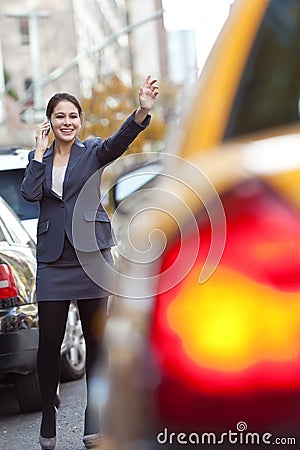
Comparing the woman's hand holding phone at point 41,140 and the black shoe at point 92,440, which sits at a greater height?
the woman's hand holding phone at point 41,140

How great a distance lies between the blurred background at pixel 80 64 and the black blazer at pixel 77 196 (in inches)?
879

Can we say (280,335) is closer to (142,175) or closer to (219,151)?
(219,151)

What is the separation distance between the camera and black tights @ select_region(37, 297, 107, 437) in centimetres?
552

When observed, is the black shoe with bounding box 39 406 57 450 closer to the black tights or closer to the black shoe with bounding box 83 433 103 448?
the black tights

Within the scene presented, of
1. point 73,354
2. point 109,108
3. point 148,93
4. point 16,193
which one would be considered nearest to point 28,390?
point 73,354

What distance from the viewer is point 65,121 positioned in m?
5.55

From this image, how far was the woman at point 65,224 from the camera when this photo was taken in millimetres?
5383

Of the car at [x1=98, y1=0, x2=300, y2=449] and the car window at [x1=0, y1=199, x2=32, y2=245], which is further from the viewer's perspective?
the car window at [x1=0, y1=199, x2=32, y2=245]

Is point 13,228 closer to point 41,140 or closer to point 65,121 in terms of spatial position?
point 65,121

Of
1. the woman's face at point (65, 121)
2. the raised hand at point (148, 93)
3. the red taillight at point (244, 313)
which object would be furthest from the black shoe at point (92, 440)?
the red taillight at point (244, 313)

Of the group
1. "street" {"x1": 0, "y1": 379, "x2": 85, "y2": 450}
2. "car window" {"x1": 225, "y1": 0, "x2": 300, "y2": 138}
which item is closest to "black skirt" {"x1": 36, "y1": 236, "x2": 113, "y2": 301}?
"street" {"x1": 0, "y1": 379, "x2": 85, "y2": 450}

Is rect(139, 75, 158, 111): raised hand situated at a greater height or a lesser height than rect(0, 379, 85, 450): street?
greater

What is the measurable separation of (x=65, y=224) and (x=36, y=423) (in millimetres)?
1911

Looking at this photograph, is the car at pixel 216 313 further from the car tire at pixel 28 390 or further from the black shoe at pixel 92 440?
the car tire at pixel 28 390
